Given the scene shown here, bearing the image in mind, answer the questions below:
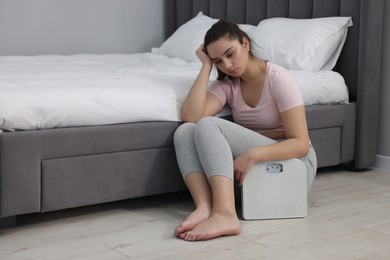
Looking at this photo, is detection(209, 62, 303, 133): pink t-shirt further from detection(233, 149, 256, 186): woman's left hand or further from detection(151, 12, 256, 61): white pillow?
detection(151, 12, 256, 61): white pillow

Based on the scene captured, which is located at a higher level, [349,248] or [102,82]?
[102,82]

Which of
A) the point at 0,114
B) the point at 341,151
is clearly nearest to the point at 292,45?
the point at 341,151

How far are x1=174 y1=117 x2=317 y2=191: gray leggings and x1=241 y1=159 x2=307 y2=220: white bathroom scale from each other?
9 cm

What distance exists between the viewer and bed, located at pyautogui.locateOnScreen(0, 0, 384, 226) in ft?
7.32

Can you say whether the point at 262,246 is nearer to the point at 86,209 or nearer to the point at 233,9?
the point at 86,209

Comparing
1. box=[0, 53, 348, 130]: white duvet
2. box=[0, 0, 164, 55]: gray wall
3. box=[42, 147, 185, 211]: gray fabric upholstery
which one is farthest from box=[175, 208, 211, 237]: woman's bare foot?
box=[0, 0, 164, 55]: gray wall

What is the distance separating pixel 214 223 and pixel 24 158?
0.69m

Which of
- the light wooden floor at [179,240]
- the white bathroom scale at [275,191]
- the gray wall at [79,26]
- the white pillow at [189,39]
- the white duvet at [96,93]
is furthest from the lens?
the gray wall at [79,26]

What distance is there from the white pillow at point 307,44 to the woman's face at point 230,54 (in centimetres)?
Result: 74

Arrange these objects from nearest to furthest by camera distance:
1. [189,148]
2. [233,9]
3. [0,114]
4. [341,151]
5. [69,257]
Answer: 1. [69,257]
2. [0,114]
3. [189,148]
4. [341,151]
5. [233,9]

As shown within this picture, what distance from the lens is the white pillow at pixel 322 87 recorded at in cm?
301

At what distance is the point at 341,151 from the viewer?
10.5 ft

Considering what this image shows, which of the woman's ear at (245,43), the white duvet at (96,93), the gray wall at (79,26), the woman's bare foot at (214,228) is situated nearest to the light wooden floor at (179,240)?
the woman's bare foot at (214,228)

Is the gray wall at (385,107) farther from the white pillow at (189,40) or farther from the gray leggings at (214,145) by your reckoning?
the white pillow at (189,40)
